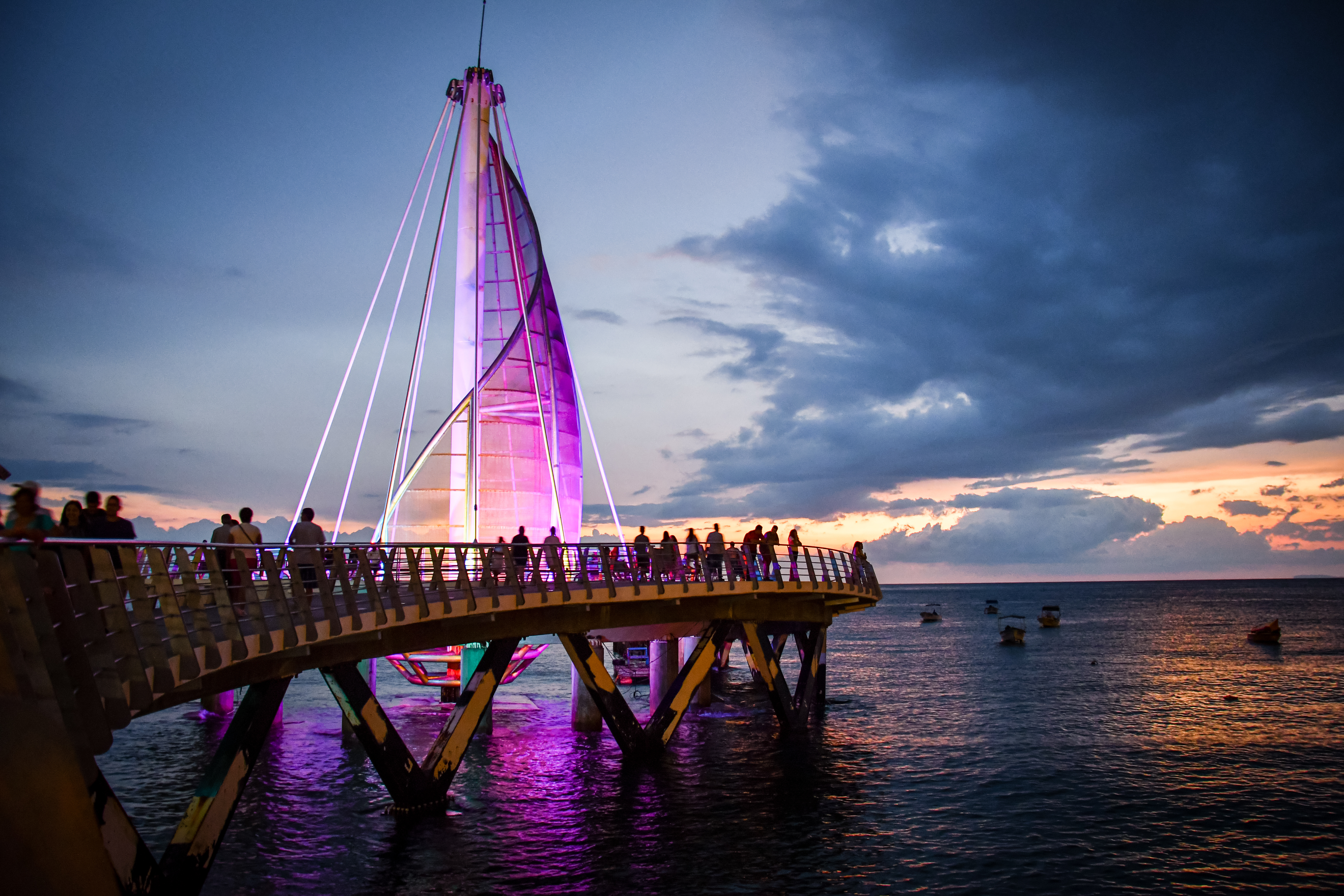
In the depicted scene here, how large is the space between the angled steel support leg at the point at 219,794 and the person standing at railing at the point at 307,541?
5.78ft

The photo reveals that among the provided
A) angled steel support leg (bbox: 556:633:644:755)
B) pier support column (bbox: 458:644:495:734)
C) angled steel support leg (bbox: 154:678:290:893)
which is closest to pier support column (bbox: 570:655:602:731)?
pier support column (bbox: 458:644:495:734)

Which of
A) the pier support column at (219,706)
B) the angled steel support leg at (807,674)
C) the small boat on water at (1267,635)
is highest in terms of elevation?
the angled steel support leg at (807,674)

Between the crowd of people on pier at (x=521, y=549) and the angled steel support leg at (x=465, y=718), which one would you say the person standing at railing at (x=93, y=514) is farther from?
the angled steel support leg at (x=465, y=718)

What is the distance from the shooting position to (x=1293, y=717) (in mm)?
36500

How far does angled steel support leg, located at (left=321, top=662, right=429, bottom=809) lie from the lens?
1636 centimetres

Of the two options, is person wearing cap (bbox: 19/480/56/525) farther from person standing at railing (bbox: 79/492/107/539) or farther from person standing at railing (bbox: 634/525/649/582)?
person standing at railing (bbox: 634/525/649/582)

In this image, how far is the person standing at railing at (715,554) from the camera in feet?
76.7

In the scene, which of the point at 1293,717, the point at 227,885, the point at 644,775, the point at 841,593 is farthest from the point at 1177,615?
the point at 227,885

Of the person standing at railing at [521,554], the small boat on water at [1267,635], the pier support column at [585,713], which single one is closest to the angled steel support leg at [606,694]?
the person standing at railing at [521,554]

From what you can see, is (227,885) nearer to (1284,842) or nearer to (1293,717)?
(1284,842)

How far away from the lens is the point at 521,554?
22.1 meters

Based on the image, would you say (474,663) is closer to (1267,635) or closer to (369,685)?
(369,685)

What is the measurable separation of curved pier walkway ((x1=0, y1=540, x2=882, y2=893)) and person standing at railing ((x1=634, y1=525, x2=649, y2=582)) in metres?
0.12

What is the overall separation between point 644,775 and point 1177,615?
123649 millimetres
